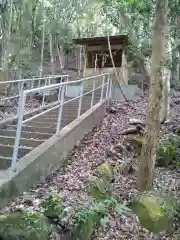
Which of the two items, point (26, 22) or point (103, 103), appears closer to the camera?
point (103, 103)

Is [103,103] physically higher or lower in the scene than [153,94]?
lower

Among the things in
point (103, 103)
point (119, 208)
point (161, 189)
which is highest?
point (103, 103)

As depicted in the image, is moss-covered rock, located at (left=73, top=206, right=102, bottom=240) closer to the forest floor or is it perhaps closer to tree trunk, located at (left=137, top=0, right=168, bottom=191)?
the forest floor

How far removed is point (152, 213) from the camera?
154 inches

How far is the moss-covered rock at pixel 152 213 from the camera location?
390 cm

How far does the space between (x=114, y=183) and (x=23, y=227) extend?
8.39 feet

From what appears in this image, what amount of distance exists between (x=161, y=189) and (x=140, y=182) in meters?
0.44

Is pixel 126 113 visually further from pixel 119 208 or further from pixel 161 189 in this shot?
pixel 119 208

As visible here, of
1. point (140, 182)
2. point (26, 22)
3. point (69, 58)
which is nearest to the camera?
point (140, 182)

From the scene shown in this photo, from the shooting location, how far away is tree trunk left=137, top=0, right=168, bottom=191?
16.1 feet

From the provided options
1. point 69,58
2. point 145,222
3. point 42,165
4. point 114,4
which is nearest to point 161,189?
point 145,222

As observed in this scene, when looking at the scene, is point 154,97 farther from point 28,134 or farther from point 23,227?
point 23,227

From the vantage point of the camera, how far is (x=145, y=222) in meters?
3.92

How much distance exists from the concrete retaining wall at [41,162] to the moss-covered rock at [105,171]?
0.74m
